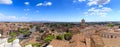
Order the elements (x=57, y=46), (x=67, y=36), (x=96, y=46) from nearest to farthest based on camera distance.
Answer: (x=96, y=46)
(x=57, y=46)
(x=67, y=36)

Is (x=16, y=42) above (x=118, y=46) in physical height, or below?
above

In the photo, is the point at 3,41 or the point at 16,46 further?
the point at 3,41

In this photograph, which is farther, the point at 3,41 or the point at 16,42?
Result: the point at 3,41

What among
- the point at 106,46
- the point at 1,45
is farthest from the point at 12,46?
the point at 106,46

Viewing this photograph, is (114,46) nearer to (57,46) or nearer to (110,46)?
(110,46)

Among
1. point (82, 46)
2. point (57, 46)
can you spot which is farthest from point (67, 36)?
point (82, 46)

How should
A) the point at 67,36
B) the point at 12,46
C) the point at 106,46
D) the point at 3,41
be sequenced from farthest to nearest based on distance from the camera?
1. the point at 67,36
2. the point at 106,46
3. the point at 3,41
4. the point at 12,46

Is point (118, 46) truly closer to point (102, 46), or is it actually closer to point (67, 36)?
point (102, 46)

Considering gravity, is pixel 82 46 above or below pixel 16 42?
below

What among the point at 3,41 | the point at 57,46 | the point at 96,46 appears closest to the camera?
the point at 3,41
